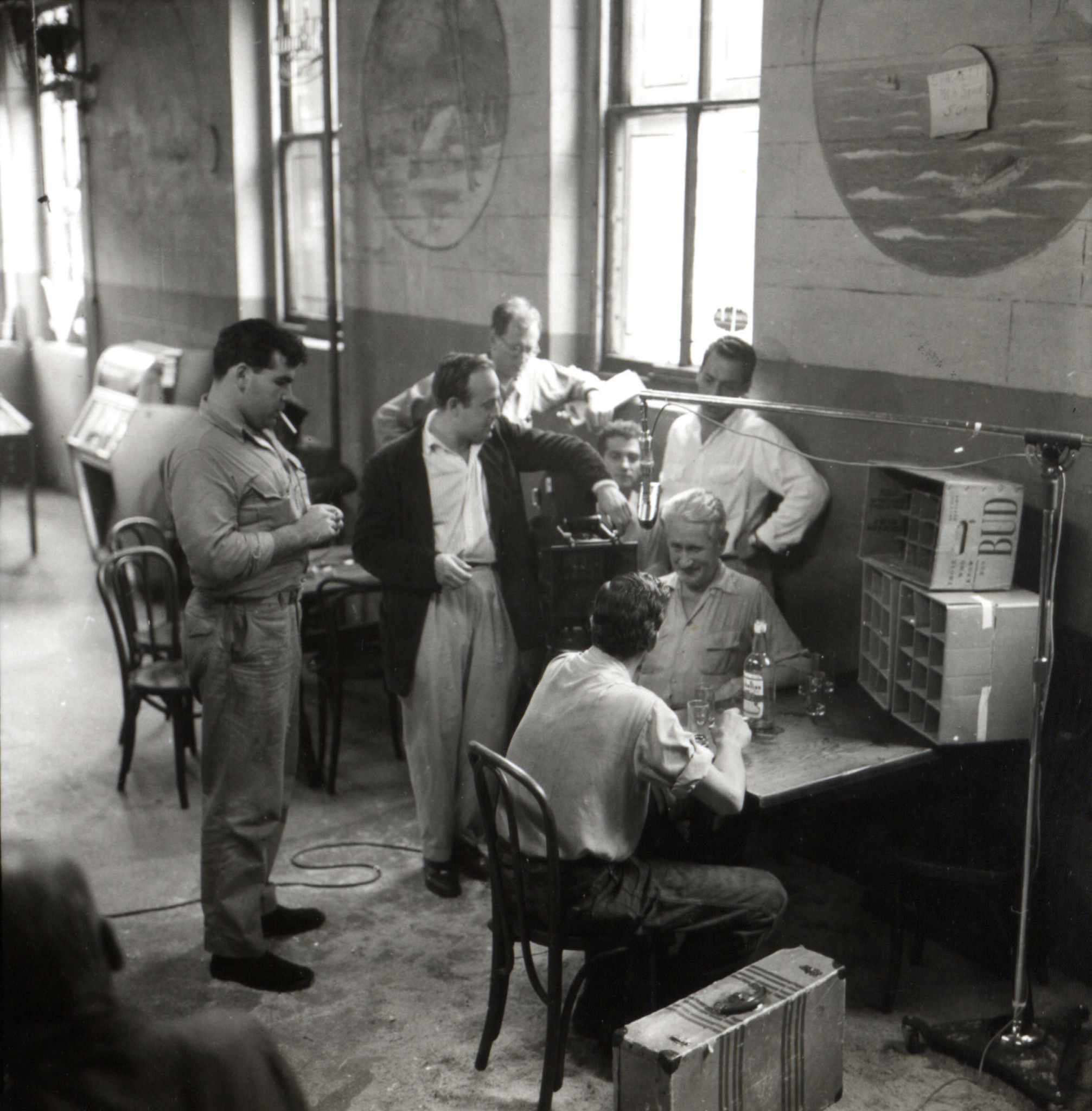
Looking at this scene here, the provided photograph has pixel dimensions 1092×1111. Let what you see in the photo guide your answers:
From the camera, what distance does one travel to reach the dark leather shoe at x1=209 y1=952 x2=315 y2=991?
3938 millimetres

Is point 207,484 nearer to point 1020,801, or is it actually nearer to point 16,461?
point 1020,801

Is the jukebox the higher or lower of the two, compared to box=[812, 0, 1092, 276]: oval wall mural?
lower

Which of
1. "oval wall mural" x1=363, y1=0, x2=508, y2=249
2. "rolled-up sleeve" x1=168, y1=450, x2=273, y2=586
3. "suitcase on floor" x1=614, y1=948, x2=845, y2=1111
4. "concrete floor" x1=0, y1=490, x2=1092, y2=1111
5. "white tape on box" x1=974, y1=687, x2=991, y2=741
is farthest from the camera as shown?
"oval wall mural" x1=363, y1=0, x2=508, y2=249

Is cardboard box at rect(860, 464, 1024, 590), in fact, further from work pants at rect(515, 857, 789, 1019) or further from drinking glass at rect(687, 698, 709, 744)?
work pants at rect(515, 857, 789, 1019)

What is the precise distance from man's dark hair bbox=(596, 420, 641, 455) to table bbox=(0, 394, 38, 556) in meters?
5.01

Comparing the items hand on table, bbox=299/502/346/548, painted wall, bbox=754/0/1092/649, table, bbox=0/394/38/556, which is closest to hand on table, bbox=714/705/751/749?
painted wall, bbox=754/0/1092/649

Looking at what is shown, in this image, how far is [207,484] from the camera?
3637mm

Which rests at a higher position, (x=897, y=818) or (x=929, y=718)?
(x=929, y=718)

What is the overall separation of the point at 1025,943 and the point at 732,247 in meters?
2.96

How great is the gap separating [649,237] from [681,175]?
0.34 meters

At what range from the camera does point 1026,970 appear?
138 inches

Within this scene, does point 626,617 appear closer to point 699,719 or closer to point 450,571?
point 699,719

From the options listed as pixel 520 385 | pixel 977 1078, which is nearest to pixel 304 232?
pixel 520 385

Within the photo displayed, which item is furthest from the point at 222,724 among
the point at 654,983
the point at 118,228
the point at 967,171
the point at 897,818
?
the point at 118,228
